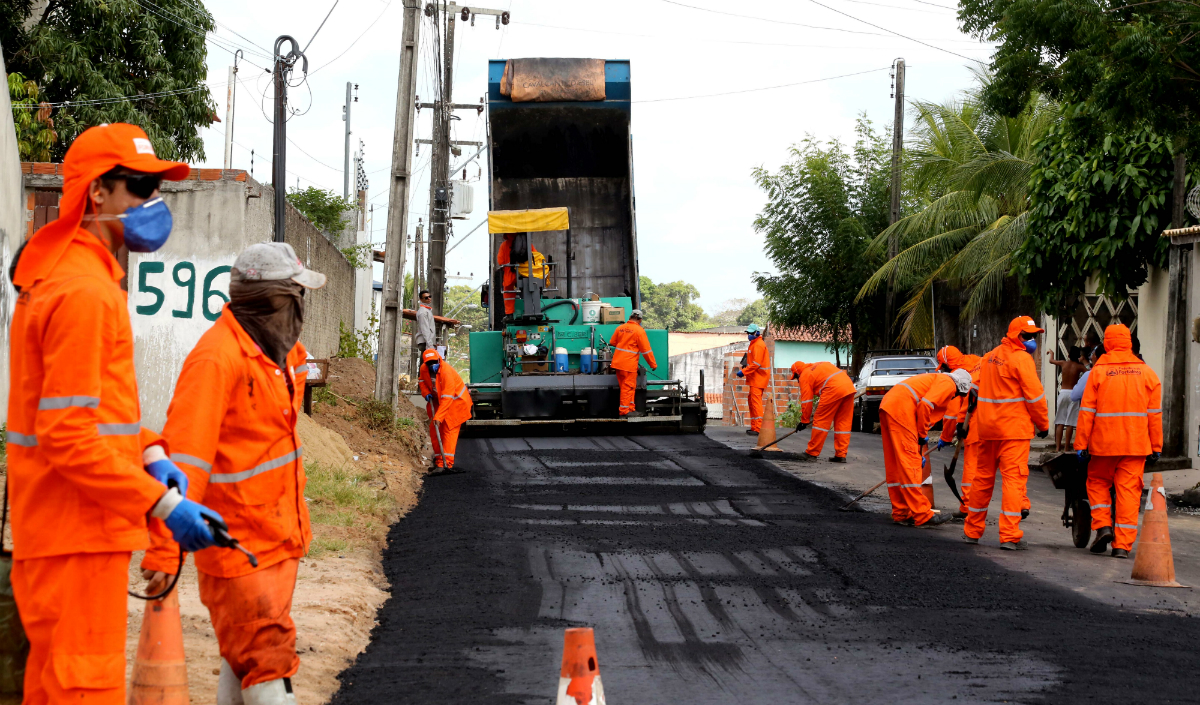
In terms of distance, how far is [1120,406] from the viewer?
8219 millimetres

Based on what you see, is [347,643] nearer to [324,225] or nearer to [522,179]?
[522,179]

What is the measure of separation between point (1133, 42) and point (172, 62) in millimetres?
17018

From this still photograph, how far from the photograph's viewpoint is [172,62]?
2084cm

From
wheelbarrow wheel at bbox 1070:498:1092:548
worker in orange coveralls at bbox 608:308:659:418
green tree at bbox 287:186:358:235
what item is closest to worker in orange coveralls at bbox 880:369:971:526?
wheelbarrow wheel at bbox 1070:498:1092:548

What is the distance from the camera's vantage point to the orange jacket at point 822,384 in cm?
1390

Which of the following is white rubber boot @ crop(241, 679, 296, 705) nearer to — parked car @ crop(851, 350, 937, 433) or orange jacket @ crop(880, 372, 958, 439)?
orange jacket @ crop(880, 372, 958, 439)

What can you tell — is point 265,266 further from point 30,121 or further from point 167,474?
point 30,121

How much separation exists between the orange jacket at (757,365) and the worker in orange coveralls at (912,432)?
22.3 ft

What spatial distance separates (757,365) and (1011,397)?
8181mm

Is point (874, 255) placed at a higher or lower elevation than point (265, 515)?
higher

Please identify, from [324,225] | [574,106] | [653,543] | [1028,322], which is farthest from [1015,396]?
[324,225]

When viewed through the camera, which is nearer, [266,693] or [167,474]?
[167,474]

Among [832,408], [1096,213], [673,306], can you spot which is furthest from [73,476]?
[673,306]

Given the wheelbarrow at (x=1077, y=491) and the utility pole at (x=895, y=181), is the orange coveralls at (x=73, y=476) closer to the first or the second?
the wheelbarrow at (x=1077, y=491)
